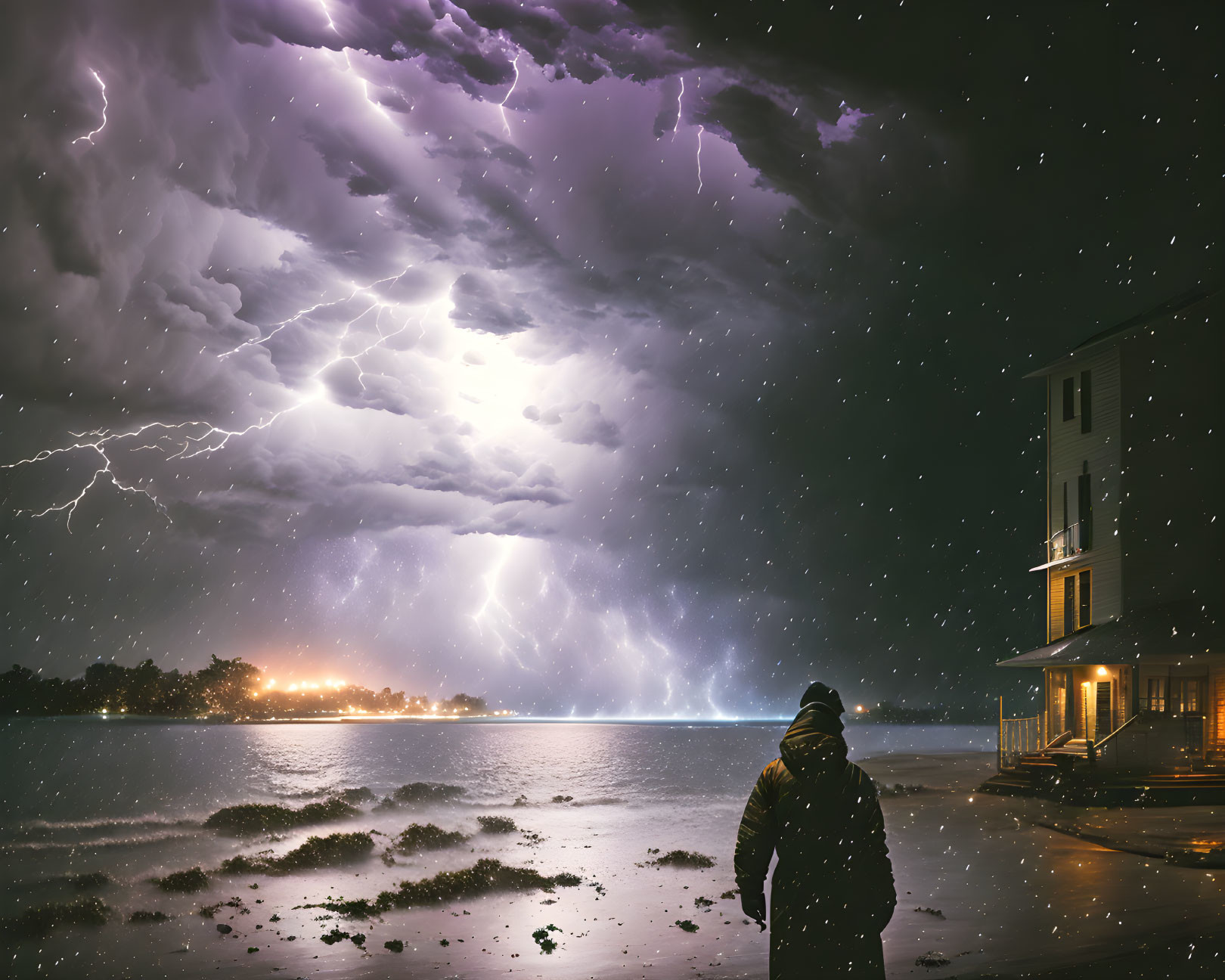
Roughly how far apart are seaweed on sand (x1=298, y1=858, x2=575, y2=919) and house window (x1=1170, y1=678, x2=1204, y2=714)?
18551 millimetres

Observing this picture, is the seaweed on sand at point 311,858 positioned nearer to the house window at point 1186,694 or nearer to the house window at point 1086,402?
the house window at point 1186,694

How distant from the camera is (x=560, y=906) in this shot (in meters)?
20.2

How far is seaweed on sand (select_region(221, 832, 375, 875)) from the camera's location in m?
27.8

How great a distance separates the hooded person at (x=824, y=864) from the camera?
482 centimetres

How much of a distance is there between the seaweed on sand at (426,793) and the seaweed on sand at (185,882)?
34595 mm

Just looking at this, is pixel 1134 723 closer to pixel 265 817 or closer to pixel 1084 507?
pixel 1084 507

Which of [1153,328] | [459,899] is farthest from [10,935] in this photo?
[1153,328]

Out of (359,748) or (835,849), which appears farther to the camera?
(359,748)

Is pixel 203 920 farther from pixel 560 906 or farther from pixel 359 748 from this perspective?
pixel 359 748

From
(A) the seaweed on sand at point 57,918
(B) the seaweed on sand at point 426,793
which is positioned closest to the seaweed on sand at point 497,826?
(B) the seaweed on sand at point 426,793

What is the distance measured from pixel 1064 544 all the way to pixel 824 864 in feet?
94.4

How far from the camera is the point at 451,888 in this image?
21.9 meters

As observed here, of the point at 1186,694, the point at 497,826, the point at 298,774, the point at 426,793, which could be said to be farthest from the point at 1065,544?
the point at 298,774

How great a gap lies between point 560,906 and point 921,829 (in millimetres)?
11989
